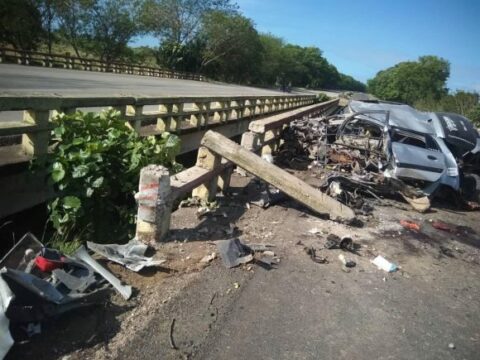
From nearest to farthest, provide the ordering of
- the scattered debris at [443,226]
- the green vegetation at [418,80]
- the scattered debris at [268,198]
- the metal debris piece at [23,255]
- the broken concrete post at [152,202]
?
the metal debris piece at [23,255] < the broken concrete post at [152,202] < the scattered debris at [268,198] < the scattered debris at [443,226] < the green vegetation at [418,80]

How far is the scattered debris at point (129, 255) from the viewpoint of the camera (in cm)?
382

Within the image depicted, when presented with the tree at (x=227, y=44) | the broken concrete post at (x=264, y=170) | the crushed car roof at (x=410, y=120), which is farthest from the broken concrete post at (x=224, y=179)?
the tree at (x=227, y=44)

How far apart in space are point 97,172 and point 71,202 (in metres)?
0.46

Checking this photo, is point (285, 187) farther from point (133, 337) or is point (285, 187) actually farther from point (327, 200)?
point (133, 337)

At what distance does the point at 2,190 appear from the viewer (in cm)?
502

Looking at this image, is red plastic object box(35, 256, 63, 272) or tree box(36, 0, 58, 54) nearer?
red plastic object box(35, 256, 63, 272)

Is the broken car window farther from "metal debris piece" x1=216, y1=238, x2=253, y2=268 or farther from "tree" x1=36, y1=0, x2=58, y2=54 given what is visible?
"tree" x1=36, y1=0, x2=58, y2=54

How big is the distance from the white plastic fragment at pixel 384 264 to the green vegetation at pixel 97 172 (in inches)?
116

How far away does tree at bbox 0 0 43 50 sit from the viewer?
35.2 metres

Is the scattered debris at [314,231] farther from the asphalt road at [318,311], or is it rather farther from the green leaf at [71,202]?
the green leaf at [71,202]

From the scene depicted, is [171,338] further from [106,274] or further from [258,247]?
[258,247]

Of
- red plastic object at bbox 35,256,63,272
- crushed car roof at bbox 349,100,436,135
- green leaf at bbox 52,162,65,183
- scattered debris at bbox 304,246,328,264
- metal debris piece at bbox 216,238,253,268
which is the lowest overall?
scattered debris at bbox 304,246,328,264

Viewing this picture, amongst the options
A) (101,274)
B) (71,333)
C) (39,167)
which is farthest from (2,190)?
(71,333)

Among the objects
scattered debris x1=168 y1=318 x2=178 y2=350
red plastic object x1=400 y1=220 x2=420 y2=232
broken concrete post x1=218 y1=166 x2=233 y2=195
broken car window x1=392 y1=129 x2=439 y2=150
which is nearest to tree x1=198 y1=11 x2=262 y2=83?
broken car window x1=392 y1=129 x2=439 y2=150
